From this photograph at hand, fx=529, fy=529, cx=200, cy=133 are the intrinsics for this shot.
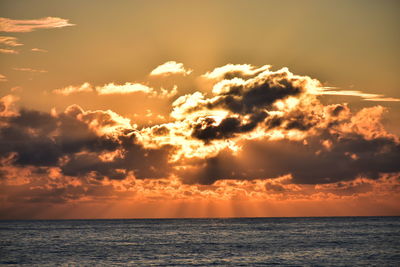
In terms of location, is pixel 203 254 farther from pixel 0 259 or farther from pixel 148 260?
pixel 0 259

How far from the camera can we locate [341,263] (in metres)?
84.8

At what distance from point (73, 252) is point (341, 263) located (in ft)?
172

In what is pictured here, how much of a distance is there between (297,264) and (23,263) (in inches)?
1759

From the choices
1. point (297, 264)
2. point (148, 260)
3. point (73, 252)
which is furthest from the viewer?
point (73, 252)

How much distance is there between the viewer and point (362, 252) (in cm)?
10238

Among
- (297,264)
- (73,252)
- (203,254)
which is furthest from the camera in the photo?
(73,252)

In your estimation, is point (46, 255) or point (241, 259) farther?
point (46, 255)

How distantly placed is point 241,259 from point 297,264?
10263 mm

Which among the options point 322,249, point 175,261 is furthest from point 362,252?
point 175,261

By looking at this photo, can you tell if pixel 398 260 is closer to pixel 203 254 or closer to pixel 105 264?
pixel 203 254

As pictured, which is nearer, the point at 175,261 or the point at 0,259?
the point at 175,261

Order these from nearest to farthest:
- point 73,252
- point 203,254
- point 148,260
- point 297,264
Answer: point 297,264
point 148,260
point 203,254
point 73,252

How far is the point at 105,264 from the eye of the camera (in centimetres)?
8388

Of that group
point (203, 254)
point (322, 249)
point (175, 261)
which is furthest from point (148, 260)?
point (322, 249)
